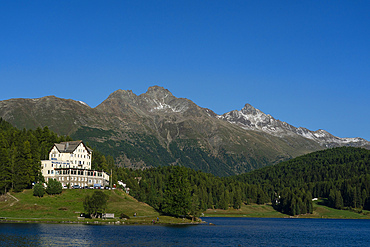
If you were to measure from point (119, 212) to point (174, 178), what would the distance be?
24.4 m

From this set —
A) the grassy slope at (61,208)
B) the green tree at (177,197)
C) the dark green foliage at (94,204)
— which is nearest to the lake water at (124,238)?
the dark green foliage at (94,204)

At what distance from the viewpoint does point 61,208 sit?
157m

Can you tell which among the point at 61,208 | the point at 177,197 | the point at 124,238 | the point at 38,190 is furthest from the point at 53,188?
the point at 124,238

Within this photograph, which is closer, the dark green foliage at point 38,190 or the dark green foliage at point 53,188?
the dark green foliage at point 38,190

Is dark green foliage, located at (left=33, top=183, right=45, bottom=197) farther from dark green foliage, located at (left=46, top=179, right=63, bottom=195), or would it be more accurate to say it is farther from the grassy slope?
dark green foliage, located at (left=46, top=179, right=63, bottom=195)

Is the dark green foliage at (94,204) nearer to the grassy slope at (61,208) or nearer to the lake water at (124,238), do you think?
the grassy slope at (61,208)

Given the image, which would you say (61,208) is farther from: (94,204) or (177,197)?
(177,197)

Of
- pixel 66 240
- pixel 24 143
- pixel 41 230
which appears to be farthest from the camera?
pixel 24 143

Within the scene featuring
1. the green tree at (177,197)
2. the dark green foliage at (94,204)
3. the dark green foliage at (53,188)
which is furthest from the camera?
the dark green foliage at (53,188)

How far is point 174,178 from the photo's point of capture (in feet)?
553

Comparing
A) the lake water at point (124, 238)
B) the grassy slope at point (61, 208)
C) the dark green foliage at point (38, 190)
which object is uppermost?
the dark green foliage at point (38, 190)

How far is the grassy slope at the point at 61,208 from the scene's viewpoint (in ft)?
485

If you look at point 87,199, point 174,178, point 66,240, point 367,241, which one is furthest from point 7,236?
point 367,241

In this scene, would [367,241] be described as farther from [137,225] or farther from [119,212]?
[119,212]
